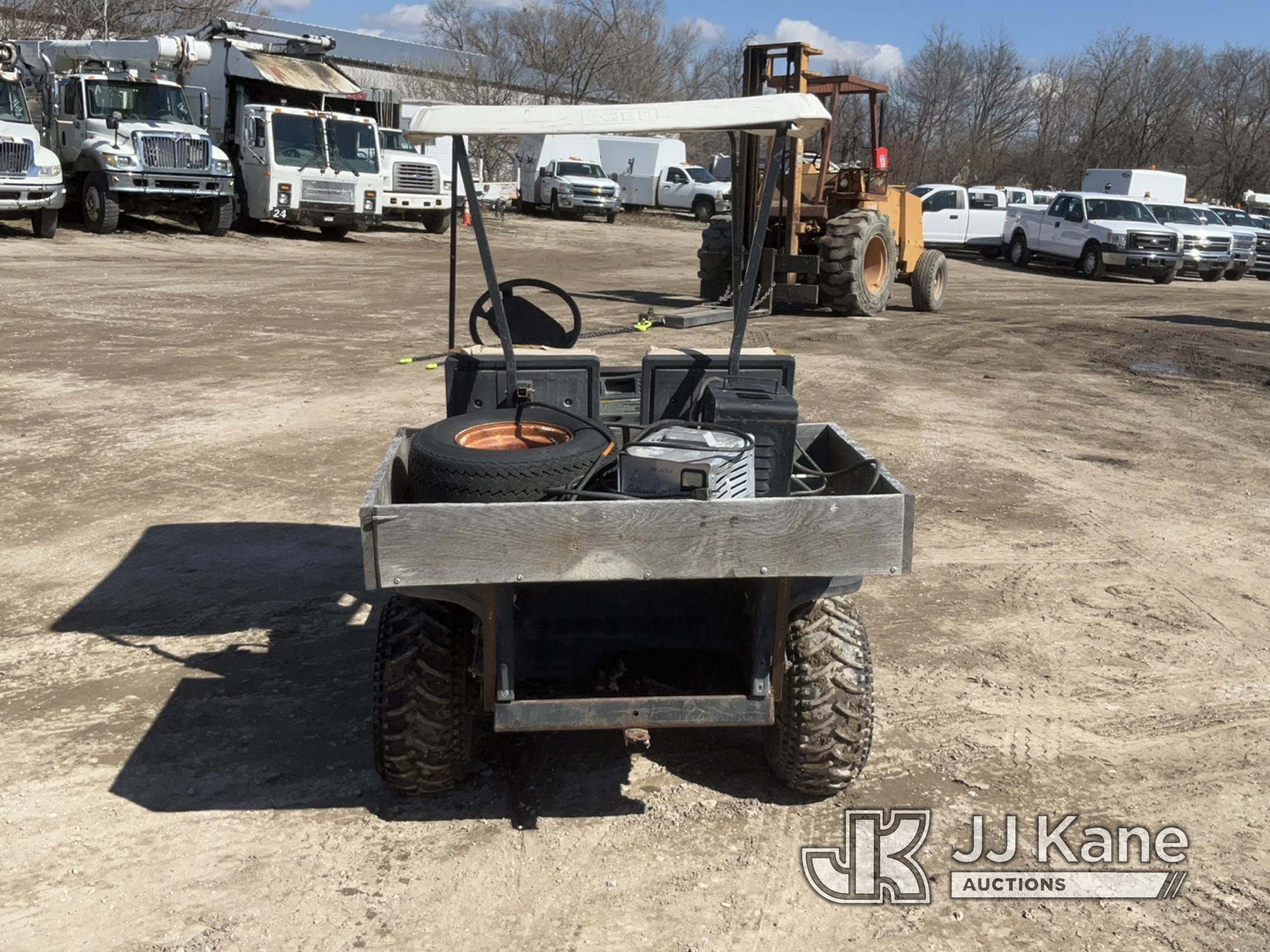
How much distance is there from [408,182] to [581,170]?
35.7ft

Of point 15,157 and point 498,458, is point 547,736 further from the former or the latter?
point 15,157

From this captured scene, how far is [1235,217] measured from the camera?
27.6m

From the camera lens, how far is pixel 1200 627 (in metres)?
5.30

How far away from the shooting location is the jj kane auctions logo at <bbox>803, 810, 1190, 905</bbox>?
11.0ft

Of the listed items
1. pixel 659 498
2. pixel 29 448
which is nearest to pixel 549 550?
pixel 659 498

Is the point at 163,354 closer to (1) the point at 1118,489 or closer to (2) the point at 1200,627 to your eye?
(1) the point at 1118,489

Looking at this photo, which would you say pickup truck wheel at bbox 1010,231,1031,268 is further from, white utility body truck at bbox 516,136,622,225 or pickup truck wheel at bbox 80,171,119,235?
pickup truck wheel at bbox 80,171,119,235

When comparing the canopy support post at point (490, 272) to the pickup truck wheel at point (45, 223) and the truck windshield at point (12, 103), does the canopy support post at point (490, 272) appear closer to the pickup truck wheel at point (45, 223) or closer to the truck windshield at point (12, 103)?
the truck windshield at point (12, 103)

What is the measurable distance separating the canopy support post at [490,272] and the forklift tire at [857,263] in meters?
10.9

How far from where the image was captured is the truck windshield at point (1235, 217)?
27203 mm

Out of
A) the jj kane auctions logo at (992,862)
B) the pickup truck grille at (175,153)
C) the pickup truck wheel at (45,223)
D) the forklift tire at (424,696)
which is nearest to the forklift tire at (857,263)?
the jj kane auctions logo at (992,862)

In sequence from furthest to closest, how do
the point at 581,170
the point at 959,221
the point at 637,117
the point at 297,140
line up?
1. the point at 581,170
2. the point at 959,221
3. the point at 297,140
4. the point at 637,117

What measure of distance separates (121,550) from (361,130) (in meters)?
19.4

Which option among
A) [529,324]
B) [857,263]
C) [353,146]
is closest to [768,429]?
[529,324]
